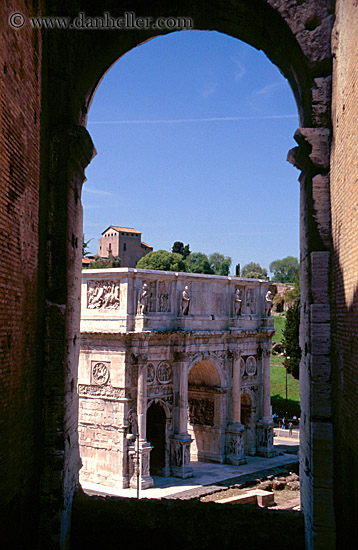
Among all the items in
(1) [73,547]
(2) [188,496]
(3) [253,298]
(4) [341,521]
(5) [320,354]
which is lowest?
(2) [188,496]

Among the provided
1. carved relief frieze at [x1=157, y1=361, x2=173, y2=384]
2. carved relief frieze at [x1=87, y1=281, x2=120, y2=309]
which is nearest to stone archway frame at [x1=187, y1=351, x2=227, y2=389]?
carved relief frieze at [x1=157, y1=361, x2=173, y2=384]

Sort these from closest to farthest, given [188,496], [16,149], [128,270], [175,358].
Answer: [16,149] < [188,496] < [128,270] < [175,358]

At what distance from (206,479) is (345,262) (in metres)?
17.0

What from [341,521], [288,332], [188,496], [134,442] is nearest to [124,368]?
[134,442]

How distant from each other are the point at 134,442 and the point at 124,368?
2.65 m

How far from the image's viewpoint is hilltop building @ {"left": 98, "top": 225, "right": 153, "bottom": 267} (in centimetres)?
7512

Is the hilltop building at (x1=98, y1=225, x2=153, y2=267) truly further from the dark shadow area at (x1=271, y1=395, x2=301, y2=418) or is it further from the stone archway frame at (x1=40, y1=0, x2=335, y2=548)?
the stone archway frame at (x1=40, y1=0, x2=335, y2=548)

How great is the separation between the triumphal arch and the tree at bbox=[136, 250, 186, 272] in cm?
3373

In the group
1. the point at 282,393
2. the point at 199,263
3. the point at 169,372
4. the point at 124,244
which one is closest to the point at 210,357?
the point at 169,372

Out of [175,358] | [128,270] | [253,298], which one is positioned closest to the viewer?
[128,270]

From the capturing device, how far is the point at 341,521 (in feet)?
19.7

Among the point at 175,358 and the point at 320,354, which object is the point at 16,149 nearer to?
the point at 320,354

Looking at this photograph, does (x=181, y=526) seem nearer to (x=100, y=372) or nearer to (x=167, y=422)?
(x=100, y=372)

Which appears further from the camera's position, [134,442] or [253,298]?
[253,298]
